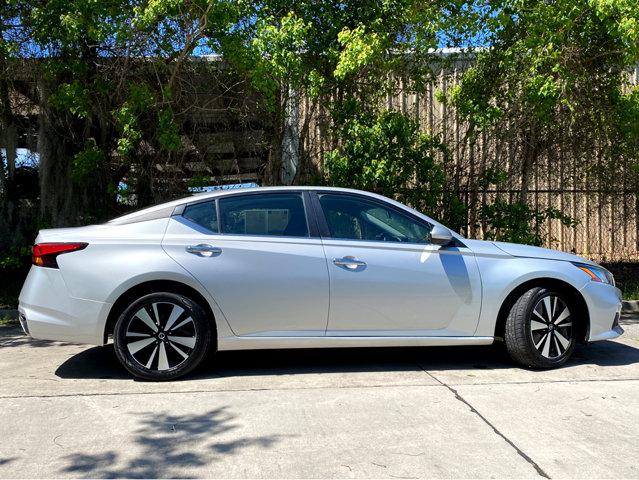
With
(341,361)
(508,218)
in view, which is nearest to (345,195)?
(341,361)

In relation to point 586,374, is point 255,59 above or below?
above

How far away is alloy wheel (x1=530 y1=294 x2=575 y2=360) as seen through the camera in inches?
211

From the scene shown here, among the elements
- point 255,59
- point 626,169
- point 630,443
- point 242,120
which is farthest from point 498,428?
point 626,169

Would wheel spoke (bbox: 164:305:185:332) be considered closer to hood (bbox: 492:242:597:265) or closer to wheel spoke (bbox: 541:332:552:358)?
hood (bbox: 492:242:597:265)

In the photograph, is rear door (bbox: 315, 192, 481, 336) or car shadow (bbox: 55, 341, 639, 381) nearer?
rear door (bbox: 315, 192, 481, 336)

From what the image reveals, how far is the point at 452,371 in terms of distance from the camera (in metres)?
5.52

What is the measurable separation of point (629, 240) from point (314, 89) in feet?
25.7

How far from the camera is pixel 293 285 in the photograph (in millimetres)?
5090

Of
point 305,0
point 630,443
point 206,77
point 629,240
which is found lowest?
point 630,443

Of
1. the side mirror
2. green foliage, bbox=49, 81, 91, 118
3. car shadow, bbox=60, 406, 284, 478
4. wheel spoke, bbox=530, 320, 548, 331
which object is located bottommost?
car shadow, bbox=60, 406, 284, 478

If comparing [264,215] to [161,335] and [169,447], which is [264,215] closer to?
[161,335]

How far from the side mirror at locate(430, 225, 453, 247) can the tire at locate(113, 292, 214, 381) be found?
6.88 ft

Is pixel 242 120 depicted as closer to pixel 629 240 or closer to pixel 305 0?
pixel 305 0

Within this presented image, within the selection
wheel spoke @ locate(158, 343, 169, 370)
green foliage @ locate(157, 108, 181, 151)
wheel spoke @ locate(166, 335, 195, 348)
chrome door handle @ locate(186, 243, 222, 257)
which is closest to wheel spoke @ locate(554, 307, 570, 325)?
chrome door handle @ locate(186, 243, 222, 257)
